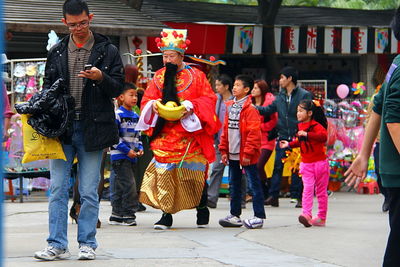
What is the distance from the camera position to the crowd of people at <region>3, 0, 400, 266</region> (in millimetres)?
7281

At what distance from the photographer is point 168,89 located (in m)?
9.64

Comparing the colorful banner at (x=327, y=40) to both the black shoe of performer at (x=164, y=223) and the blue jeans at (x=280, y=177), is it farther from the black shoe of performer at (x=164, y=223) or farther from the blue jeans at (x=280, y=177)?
the black shoe of performer at (x=164, y=223)

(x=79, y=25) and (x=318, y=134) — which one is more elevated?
(x=79, y=25)

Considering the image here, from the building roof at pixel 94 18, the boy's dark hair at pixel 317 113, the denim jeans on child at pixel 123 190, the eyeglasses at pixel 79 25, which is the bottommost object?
the denim jeans on child at pixel 123 190

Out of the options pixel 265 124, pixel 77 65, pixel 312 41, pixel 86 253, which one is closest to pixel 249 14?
pixel 312 41

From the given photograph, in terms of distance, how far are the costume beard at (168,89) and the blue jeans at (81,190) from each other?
2.32m

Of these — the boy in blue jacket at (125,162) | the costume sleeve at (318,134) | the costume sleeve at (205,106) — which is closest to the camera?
the costume sleeve at (205,106)

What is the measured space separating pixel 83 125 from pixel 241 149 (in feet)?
10.8

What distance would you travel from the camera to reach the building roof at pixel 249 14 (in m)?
21.5

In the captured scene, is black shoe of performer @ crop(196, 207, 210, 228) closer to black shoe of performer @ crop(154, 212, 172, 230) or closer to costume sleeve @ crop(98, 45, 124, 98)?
black shoe of performer @ crop(154, 212, 172, 230)

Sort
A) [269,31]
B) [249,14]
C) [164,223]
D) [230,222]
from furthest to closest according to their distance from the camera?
[249,14] < [269,31] < [230,222] < [164,223]

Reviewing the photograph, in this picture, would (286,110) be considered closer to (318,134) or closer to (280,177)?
(280,177)

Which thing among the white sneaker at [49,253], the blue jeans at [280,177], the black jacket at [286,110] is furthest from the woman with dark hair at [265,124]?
the white sneaker at [49,253]

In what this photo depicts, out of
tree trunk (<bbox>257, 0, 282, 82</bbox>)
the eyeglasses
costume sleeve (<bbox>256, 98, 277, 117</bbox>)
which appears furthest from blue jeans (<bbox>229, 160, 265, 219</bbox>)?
tree trunk (<bbox>257, 0, 282, 82</bbox>)
